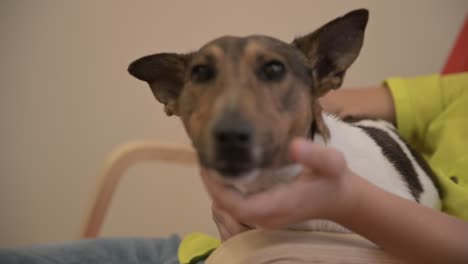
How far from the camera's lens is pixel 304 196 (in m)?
0.67

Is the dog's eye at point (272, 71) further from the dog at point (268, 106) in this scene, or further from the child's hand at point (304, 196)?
the child's hand at point (304, 196)

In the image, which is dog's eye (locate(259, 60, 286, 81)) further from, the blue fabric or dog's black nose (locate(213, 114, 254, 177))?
the blue fabric

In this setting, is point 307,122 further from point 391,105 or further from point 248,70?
point 391,105

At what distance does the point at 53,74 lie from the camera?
5.70 feet

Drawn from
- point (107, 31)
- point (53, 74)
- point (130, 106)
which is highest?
point (107, 31)

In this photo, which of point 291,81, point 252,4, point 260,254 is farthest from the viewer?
point 252,4

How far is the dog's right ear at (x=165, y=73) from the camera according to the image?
37.6 inches

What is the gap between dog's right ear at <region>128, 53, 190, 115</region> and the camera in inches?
37.6

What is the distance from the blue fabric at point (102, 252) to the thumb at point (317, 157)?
676 mm

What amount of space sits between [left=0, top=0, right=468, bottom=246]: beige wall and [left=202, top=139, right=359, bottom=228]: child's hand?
Answer: 1068 mm

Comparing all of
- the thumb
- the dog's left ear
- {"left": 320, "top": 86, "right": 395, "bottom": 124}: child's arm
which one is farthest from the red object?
the thumb

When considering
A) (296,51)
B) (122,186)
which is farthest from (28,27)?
(296,51)

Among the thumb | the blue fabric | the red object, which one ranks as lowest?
the blue fabric

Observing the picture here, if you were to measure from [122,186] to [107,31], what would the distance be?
59 centimetres
